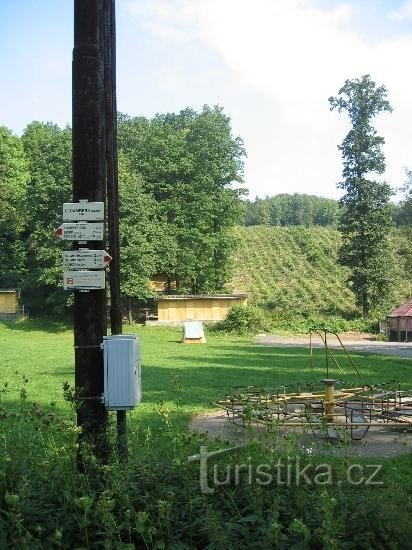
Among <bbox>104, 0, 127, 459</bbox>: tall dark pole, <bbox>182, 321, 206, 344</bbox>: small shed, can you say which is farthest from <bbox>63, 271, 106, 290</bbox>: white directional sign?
Result: <bbox>182, 321, 206, 344</bbox>: small shed

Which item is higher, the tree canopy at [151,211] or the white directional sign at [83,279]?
the tree canopy at [151,211]

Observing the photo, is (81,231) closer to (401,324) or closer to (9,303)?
(401,324)

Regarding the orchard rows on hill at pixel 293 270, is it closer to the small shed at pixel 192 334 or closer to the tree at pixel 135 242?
the tree at pixel 135 242

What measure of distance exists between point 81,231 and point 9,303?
44510 mm

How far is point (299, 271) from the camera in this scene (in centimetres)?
6353

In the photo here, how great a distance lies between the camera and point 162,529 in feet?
11.9

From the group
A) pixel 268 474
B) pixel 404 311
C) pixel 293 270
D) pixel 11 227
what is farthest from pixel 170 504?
pixel 293 270

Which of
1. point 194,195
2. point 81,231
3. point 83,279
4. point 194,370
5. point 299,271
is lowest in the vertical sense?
point 194,370

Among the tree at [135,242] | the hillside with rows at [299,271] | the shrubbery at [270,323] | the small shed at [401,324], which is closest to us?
the small shed at [401,324]

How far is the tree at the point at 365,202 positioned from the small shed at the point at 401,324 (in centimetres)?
757

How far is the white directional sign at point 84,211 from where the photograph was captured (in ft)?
15.8

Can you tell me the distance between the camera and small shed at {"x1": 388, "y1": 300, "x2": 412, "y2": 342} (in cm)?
3703

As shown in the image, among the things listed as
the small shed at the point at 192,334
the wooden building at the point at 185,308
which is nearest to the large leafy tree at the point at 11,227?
the wooden building at the point at 185,308

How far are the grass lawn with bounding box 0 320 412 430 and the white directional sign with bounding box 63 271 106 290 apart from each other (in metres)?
4.70
